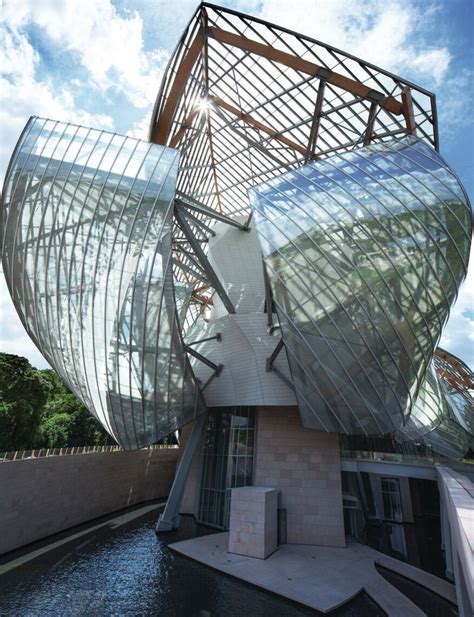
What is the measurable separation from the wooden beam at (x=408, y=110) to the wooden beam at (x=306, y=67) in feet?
2.48

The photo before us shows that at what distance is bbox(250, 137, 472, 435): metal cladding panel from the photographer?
1623cm

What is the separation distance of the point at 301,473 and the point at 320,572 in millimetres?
6088

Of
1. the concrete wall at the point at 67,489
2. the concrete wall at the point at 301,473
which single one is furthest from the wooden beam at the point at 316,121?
the concrete wall at the point at 67,489

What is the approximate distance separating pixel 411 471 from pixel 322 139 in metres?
23.5

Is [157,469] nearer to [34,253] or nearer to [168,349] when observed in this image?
[168,349]

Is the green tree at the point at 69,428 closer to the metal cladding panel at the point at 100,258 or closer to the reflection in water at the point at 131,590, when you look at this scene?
the metal cladding panel at the point at 100,258

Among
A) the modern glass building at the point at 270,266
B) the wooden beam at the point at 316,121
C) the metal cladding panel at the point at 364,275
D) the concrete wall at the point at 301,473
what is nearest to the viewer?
the metal cladding panel at the point at 364,275

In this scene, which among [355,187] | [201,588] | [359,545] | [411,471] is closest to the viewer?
[201,588]

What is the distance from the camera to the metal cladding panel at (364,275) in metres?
16.2

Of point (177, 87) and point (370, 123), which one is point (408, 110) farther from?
point (177, 87)

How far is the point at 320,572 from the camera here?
16.5 metres

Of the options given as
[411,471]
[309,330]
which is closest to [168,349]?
[309,330]

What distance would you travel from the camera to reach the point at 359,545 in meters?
21.3

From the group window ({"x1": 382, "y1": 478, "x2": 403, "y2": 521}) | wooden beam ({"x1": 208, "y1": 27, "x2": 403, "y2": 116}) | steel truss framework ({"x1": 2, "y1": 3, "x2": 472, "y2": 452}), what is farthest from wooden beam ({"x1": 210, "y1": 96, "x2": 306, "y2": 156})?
window ({"x1": 382, "y1": 478, "x2": 403, "y2": 521})
